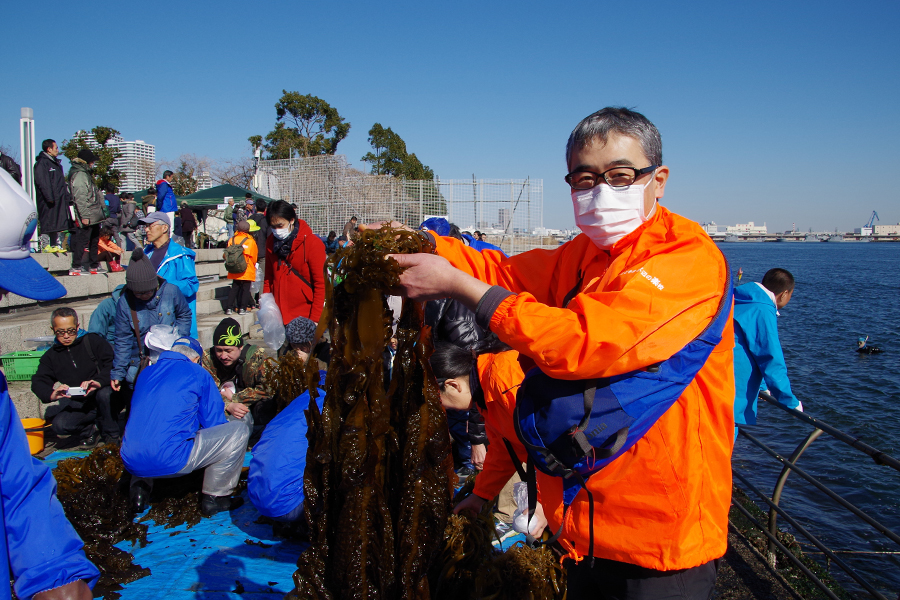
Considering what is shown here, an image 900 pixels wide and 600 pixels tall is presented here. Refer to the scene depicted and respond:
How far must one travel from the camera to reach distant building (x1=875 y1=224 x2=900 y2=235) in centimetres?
16950

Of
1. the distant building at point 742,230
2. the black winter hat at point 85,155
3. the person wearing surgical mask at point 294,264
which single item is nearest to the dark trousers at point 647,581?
the person wearing surgical mask at point 294,264

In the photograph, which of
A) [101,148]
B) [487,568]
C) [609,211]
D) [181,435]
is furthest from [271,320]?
[101,148]

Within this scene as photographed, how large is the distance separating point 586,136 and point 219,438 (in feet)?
13.7

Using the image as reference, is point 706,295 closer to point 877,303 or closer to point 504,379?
A: point 504,379

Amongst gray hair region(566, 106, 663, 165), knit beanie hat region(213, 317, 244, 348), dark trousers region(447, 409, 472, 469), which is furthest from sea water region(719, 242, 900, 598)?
knit beanie hat region(213, 317, 244, 348)

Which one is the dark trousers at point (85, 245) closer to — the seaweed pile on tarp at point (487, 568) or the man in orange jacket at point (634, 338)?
the seaweed pile on tarp at point (487, 568)

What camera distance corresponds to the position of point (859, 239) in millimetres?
190000

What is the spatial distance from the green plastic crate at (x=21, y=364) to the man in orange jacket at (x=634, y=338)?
7081 mm

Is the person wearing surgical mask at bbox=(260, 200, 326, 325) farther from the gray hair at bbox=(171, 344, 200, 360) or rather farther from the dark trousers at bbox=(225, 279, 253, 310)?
the dark trousers at bbox=(225, 279, 253, 310)

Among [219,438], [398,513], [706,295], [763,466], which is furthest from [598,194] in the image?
[763,466]

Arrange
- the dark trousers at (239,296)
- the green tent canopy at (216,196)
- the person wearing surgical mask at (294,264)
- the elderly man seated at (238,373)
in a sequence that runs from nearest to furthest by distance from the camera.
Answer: the elderly man seated at (238,373) < the person wearing surgical mask at (294,264) < the dark trousers at (239,296) < the green tent canopy at (216,196)

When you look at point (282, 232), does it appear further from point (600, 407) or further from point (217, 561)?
point (600, 407)

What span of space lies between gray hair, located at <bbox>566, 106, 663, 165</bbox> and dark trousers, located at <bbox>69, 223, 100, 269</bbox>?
10.6 meters

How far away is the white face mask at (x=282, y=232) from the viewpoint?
6086 mm
